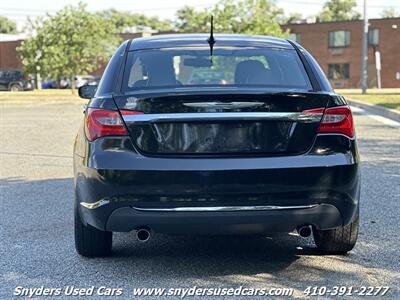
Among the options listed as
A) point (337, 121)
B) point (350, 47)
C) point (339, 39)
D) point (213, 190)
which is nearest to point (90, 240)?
point (213, 190)

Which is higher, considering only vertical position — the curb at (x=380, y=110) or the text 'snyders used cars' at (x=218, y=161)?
the text 'snyders used cars' at (x=218, y=161)

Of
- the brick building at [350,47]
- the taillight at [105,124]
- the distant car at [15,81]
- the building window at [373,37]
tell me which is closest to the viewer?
the taillight at [105,124]

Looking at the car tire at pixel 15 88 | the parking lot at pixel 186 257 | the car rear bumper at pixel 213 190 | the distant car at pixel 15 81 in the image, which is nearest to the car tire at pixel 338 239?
the parking lot at pixel 186 257

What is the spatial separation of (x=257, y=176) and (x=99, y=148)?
102cm

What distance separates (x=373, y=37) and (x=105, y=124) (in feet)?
186

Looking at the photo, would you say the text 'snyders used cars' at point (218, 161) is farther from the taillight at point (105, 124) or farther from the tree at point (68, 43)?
the tree at point (68, 43)

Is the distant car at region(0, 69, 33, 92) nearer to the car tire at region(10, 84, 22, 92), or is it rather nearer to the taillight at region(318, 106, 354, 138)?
the car tire at region(10, 84, 22, 92)

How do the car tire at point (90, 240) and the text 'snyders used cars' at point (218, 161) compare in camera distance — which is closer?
the text 'snyders used cars' at point (218, 161)

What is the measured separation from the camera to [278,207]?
3.99 metres

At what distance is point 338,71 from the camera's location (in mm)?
59531

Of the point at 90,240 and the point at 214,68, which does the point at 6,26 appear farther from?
the point at 90,240

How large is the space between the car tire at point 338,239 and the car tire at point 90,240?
5.11 feet

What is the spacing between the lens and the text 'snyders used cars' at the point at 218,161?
395 centimetres

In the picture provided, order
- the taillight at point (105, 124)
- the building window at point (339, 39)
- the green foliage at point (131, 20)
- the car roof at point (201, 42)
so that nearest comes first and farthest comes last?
the taillight at point (105, 124) < the car roof at point (201, 42) < the building window at point (339, 39) < the green foliage at point (131, 20)
